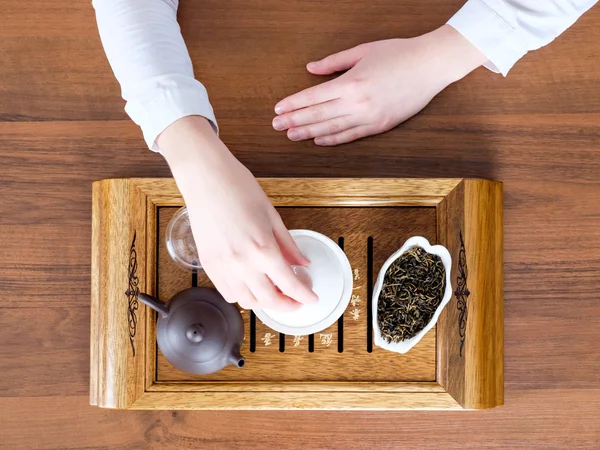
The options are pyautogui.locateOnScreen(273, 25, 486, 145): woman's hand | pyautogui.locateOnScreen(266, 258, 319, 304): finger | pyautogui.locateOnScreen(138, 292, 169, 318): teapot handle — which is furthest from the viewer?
pyautogui.locateOnScreen(273, 25, 486, 145): woman's hand

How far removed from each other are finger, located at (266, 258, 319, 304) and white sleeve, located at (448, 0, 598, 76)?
17.0 inches

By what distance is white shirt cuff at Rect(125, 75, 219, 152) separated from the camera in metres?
0.71

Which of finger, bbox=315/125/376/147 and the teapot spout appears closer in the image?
the teapot spout

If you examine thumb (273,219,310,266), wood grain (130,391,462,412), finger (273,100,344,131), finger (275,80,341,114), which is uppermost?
finger (275,80,341,114)

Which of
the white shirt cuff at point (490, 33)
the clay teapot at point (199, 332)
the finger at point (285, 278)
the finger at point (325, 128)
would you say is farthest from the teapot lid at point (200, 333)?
the white shirt cuff at point (490, 33)

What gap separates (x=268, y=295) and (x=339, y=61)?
1.31 ft

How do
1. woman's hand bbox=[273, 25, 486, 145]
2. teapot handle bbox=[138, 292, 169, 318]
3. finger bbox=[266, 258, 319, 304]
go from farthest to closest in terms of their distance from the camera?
1. woman's hand bbox=[273, 25, 486, 145]
2. teapot handle bbox=[138, 292, 169, 318]
3. finger bbox=[266, 258, 319, 304]

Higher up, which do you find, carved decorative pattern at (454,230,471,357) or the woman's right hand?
the woman's right hand

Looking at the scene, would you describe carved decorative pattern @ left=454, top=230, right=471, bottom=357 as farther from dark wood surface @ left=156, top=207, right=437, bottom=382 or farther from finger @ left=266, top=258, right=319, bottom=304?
finger @ left=266, top=258, right=319, bottom=304

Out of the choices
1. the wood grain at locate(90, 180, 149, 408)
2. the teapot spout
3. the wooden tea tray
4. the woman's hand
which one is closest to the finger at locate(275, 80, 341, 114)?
the woman's hand

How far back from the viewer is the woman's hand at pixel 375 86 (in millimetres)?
841

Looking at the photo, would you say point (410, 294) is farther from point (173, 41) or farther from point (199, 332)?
point (173, 41)

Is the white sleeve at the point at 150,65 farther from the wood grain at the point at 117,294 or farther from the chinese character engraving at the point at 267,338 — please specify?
the chinese character engraving at the point at 267,338

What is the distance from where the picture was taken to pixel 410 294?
2.60ft
